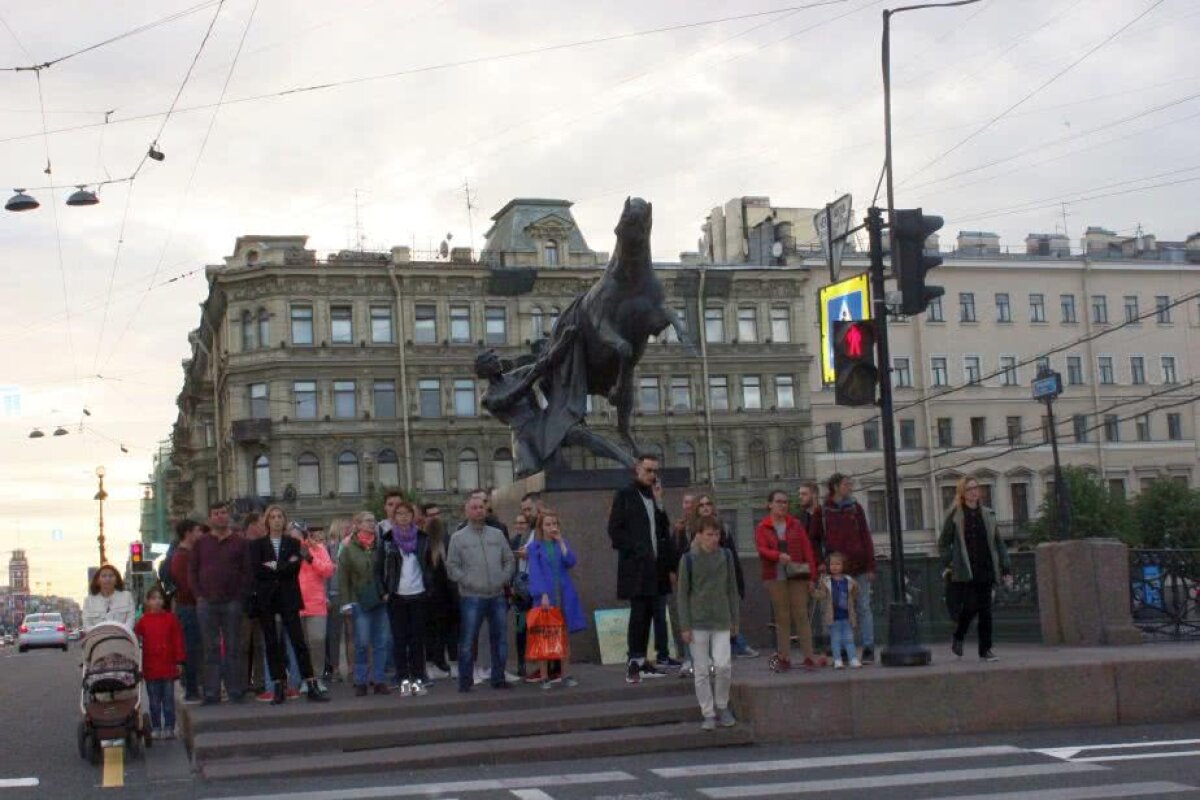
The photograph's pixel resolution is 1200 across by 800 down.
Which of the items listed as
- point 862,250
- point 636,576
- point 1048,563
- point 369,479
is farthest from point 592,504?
point 862,250

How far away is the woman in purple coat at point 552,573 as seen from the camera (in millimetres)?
14117

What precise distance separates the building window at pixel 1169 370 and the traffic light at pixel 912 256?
70.1m

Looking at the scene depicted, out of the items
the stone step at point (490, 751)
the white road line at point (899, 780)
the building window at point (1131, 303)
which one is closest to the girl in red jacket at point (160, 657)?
the stone step at point (490, 751)

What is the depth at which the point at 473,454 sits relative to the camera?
6988 centimetres

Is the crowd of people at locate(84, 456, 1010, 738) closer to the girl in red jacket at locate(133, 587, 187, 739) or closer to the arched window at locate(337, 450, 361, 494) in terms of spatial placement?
the girl in red jacket at locate(133, 587, 187, 739)

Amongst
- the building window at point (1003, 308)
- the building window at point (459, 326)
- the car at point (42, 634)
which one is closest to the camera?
the car at point (42, 634)

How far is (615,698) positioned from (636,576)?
1145 millimetres

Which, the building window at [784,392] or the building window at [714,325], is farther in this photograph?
the building window at [784,392]

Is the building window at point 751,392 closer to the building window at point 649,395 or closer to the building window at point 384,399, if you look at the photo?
the building window at point 649,395

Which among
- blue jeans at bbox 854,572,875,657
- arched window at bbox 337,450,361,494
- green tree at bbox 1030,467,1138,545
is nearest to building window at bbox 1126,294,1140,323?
green tree at bbox 1030,467,1138,545

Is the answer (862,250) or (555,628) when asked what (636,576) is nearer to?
(555,628)

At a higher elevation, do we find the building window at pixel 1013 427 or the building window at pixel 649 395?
the building window at pixel 649 395

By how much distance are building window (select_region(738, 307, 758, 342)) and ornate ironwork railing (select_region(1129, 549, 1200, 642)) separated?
5540 cm

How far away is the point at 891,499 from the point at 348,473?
55.3 m
